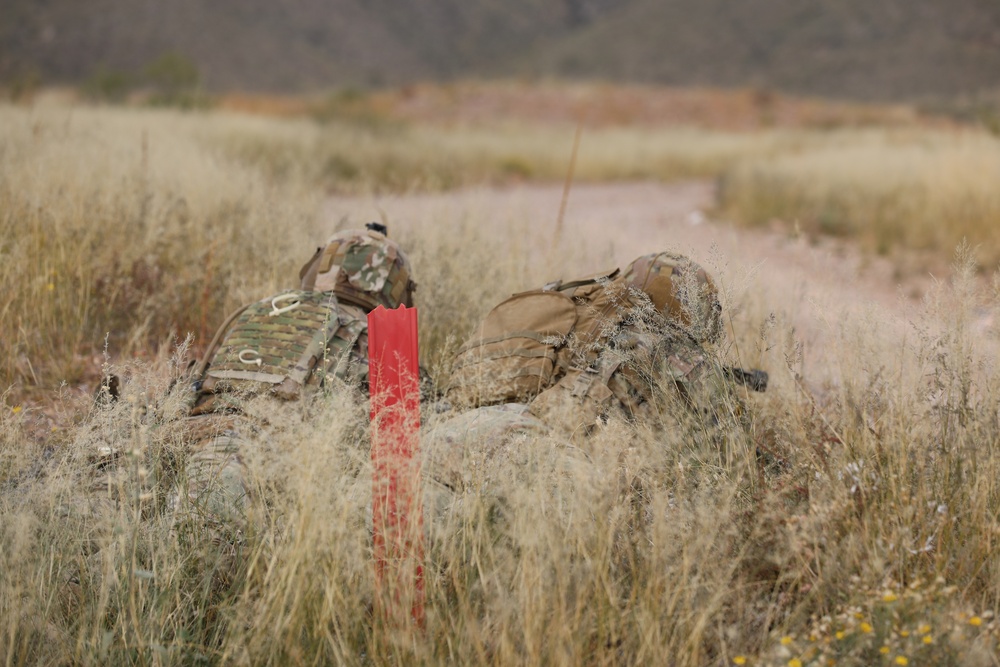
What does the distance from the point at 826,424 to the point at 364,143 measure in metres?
14.0

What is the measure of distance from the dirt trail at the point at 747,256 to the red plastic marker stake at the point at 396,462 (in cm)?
105

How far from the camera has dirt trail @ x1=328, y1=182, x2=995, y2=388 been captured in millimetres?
2752

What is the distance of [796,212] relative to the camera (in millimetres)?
11555

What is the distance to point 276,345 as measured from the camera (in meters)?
3.15

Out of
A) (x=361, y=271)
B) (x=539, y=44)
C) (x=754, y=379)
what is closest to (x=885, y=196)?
(x=754, y=379)

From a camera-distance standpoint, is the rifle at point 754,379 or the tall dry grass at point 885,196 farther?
the tall dry grass at point 885,196

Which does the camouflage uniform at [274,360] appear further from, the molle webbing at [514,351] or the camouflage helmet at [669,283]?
the camouflage helmet at [669,283]

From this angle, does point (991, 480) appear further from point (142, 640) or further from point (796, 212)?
point (796, 212)

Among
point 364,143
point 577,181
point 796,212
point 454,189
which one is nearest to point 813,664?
point 796,212

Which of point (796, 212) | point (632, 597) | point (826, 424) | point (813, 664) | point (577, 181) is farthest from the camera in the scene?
point (577, 181)

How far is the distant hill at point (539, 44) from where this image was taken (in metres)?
54.1

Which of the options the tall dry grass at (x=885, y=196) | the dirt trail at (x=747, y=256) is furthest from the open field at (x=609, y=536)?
the tall dry grass at (x=885, y=196)

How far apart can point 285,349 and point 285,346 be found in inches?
0.5

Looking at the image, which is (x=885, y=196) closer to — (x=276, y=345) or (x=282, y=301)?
(x=282, y=301)
